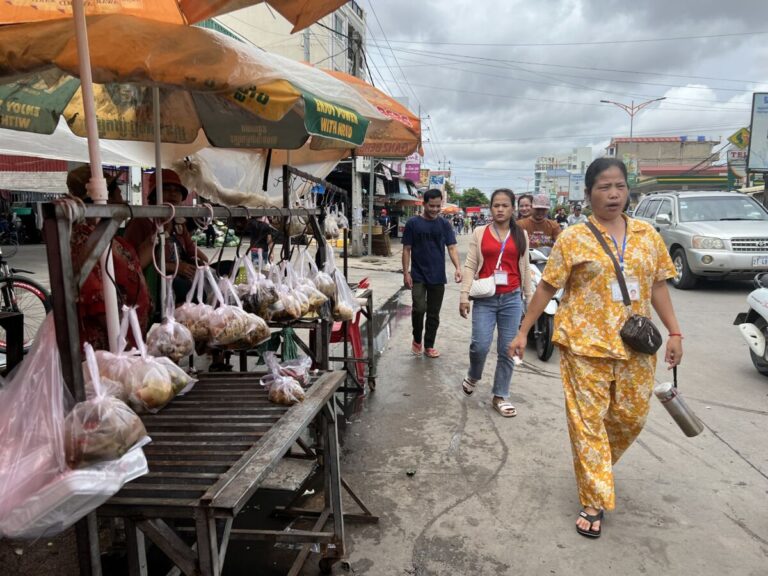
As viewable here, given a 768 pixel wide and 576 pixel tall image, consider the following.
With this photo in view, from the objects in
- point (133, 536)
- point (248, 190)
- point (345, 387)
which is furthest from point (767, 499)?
point (248, 190)

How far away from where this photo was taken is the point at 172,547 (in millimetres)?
1590

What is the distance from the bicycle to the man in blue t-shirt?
12.6ft

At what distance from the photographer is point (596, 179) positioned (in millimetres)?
2926

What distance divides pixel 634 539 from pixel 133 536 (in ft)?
8.01

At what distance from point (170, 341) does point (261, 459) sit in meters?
0.77

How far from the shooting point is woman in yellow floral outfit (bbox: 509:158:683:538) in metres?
2.86

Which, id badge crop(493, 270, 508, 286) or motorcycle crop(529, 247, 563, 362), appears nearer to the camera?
id badge crop(493, 270, 508, 286)

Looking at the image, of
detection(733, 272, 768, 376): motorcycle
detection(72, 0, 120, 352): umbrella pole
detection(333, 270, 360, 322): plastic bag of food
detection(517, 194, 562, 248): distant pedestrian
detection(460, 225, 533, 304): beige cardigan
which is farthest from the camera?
detection(517, 194, 562, 248): distant pedestrian

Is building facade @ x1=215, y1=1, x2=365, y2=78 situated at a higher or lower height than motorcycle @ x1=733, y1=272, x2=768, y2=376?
higher

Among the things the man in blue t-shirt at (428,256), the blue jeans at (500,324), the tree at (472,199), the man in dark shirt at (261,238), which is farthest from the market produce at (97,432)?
the tree at (472,199)

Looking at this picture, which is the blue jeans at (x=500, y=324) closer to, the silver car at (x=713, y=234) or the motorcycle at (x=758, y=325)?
the motorcycle at (x=758, y=325)

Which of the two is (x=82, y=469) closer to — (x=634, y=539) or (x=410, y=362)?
(x=634, y=539)

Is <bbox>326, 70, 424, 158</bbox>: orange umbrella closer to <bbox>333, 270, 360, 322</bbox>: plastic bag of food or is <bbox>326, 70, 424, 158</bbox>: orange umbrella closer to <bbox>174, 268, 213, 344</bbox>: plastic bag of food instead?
<bbox>333, 270, 360, 322</bbox>: plastic bag of food

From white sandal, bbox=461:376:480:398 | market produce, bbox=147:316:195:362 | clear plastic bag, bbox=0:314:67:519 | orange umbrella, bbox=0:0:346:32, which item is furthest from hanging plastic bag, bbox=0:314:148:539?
white sandal, bbox=461:376:480:398
